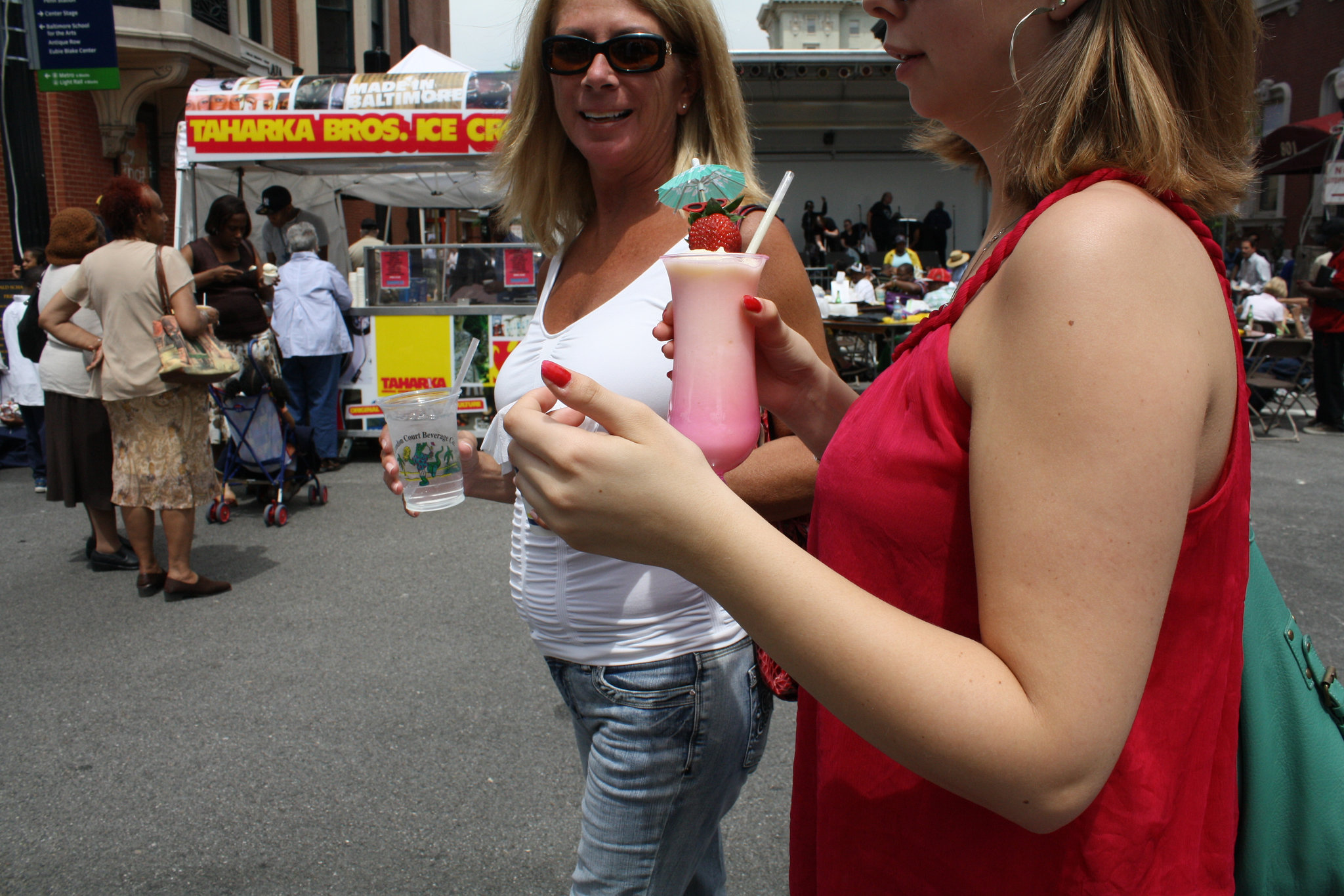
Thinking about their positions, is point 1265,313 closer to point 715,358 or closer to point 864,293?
point 864,293

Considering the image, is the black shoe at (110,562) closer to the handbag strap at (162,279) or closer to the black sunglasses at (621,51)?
the handbag strap at (162,279)

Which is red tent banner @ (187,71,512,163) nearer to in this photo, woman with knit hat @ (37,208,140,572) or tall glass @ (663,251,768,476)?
woman with knit hat @ (37,208,140,572)

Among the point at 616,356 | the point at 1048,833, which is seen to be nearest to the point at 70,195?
the point at 616,356

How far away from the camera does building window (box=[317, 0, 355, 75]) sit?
71.5 ft

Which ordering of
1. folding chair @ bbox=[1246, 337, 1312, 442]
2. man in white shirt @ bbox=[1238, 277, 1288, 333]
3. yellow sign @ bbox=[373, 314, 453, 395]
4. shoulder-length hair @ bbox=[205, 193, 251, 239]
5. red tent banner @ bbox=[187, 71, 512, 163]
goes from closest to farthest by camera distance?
shoulder-length hair @ bbox=[205, 193, 251, 239] < yellow sign @ bbox=[373, 314, 453, 395] < red tent banner @ bbox=[187, 71, 512, 163] < folding chair @ bbox=[1246, 337, 1312, 442] < man in white shirt @ bbox=[1238, 277, 1288, 333]

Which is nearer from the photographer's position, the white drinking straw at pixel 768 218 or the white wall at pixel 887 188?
the white drinking straw at pixel 768 218

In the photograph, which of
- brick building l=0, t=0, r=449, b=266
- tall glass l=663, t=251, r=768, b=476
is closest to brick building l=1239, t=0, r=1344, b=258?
brick building l=0, t=0, r=449, b=266

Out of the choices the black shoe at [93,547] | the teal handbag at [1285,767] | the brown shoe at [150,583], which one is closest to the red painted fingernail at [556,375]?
the teal handbag at [1285,767]

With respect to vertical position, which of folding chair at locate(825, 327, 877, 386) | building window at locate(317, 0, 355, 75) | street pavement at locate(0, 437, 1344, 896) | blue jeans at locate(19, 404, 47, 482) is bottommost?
street pavement at locate(0, 437, 1344, 896)

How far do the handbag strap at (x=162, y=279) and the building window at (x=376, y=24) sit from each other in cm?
2080

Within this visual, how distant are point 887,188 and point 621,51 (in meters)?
25.7

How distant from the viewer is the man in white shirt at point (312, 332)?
7258 mm

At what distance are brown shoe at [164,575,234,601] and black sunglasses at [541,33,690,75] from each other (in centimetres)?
403

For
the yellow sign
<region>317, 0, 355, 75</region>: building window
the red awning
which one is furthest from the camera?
<region>317, 0, 355, 75</region>: building window
